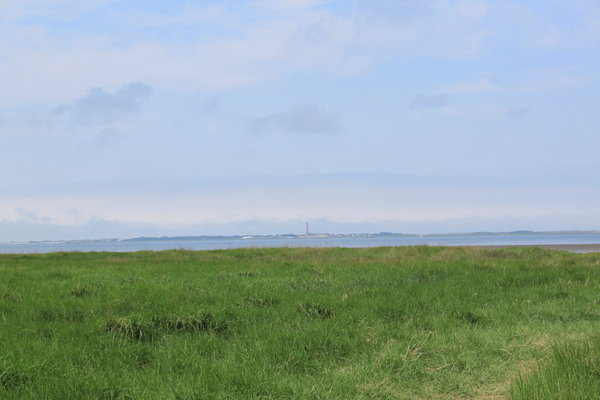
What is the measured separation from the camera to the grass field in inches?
218

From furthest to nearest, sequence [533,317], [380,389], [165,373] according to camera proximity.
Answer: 1. [533,317]
2. [165,373]
3. [380,389]

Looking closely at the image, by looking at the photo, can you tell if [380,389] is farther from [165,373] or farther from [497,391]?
[165,373]

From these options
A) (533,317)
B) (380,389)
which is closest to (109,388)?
(380,389)

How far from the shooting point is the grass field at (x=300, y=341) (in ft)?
18.2

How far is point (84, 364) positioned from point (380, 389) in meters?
4.01

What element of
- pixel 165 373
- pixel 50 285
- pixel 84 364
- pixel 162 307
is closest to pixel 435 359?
pixel 165 373

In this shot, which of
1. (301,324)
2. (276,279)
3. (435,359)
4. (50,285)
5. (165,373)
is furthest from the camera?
(276,279)

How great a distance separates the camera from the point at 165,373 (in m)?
6.10

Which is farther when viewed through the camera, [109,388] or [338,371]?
[338,371]

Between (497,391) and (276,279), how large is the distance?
9644 mm

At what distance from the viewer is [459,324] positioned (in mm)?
8922

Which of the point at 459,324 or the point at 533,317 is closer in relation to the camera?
the point at 459,324

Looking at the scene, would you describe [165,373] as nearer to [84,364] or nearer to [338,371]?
[84,364]

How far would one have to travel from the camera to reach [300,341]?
281 inches
